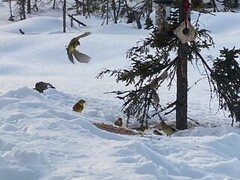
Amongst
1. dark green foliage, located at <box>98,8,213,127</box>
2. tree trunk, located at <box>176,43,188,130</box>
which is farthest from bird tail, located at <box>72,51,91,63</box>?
tree trunk, located at <box>176,43,188,130</box>

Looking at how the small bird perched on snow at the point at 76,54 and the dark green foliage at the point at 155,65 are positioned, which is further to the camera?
the dark green foliage at the point at 155,65

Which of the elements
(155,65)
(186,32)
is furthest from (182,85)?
(186,32)

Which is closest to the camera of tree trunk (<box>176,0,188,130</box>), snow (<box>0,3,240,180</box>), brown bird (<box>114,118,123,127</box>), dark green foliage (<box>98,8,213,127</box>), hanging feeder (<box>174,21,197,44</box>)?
snow (<box>0,3,240,180</box>)

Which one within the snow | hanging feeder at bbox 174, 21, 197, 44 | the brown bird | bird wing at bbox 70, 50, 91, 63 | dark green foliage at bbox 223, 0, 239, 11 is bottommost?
the brown bird

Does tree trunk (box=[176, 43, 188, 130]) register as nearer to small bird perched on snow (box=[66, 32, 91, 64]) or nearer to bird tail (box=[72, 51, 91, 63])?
small bird perched on snow (box=[66, 32, 91, 64])

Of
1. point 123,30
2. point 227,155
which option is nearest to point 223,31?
point 123,30

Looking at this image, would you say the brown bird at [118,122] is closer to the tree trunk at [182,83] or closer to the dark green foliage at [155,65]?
the dark green foliage at [155,65]

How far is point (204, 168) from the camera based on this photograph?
17.4ft

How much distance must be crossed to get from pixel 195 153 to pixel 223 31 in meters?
19.7

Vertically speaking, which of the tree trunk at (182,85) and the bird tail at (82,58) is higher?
the bird tail at (82,58)

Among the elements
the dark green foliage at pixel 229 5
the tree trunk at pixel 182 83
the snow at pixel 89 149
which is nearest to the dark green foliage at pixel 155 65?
the tree trunk at pixel 182 83

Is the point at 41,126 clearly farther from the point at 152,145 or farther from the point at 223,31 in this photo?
the point at 223,31

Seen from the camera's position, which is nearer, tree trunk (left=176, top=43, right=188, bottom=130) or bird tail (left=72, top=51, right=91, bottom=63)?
bird tail (left=72, top=51, right=91, bottom=63)

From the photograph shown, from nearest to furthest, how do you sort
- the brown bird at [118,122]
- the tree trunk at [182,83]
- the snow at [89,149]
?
the snow at [89,149] < the tree trunk at [182,83] < the brown bird at [118,122]
